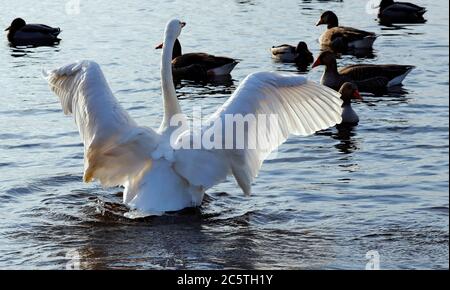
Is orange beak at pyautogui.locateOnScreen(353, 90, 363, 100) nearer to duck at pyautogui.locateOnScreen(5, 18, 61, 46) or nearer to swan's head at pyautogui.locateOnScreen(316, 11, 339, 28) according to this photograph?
swan's head at pyautogui.locateOnScreen(316, 11, 339, 28)

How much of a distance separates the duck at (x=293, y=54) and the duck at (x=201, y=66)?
110 centimetres

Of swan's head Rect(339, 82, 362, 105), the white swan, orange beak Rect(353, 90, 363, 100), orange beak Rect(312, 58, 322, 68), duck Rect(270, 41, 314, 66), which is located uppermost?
the white swan

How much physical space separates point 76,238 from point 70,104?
145 centimetres

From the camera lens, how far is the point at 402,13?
2455 cm

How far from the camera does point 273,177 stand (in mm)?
11875

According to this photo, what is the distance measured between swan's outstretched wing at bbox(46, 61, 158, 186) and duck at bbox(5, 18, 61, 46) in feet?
39.4

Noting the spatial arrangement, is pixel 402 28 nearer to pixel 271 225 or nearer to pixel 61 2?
pixel 61 2

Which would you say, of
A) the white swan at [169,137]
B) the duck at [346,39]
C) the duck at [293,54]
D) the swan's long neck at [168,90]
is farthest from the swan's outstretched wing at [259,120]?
the duck at [346,39]

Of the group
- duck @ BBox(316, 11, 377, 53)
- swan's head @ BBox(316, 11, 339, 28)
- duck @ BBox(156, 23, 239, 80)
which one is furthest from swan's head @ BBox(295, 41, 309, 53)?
swan's head @ BBox(316, 11, 339, 28)

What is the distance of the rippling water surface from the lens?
924 cm

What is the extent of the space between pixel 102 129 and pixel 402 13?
1589 centimetres

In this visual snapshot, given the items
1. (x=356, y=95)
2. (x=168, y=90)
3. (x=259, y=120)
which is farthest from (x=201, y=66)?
(x=259, y=120)

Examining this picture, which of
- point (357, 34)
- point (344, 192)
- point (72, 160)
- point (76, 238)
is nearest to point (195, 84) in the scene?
point (357, 34)

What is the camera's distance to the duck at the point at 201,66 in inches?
729
